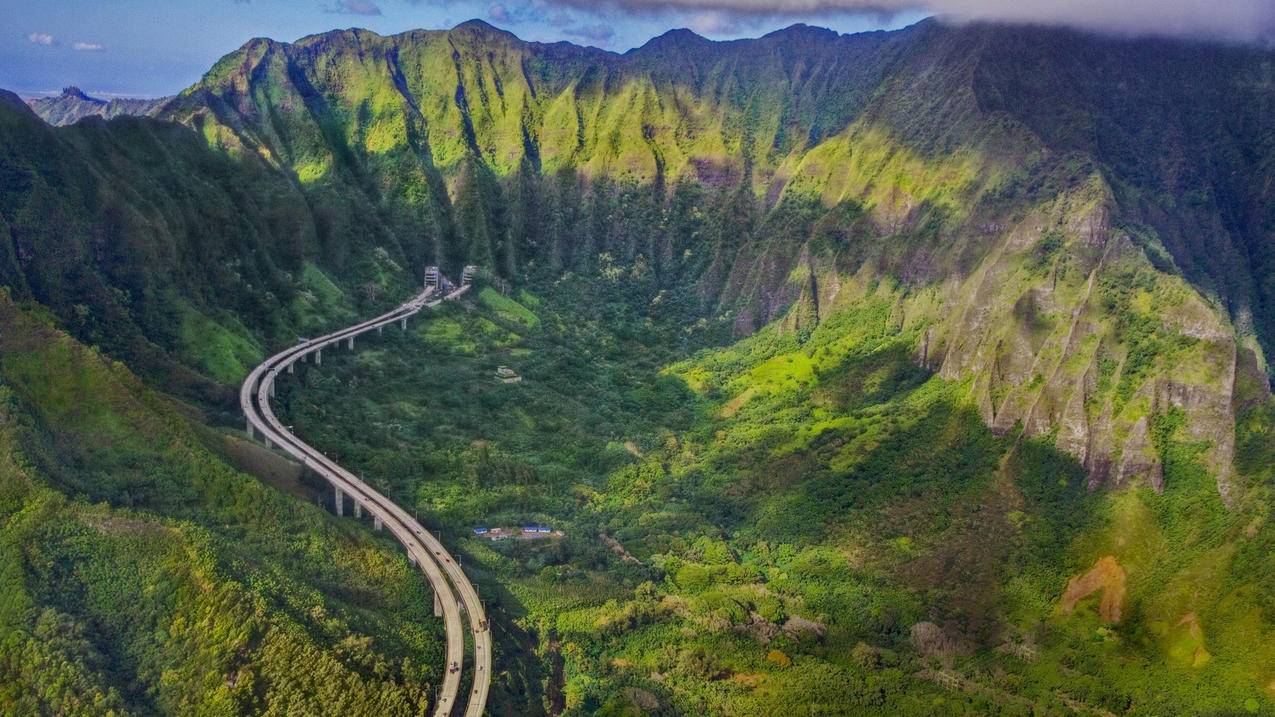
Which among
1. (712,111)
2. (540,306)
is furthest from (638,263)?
(712,111)

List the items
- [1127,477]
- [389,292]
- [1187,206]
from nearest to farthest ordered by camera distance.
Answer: [1127,477] → [1187,206] → [389,292]

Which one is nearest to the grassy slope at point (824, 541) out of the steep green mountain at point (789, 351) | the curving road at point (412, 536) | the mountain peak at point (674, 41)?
the steep green mountain at point (789, 351)

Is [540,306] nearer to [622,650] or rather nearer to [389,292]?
[389,292]

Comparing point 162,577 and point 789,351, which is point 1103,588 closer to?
point 789,351

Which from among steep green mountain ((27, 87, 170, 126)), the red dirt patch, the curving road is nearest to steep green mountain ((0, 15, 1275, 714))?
the red dirt patch

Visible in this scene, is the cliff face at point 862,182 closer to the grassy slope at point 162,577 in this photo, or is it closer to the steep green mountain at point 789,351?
the steep green mountain at point 789,351

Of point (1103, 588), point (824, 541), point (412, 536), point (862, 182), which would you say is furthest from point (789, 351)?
point (412, 536)

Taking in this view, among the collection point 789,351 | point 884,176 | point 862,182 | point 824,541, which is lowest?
point 824,541
